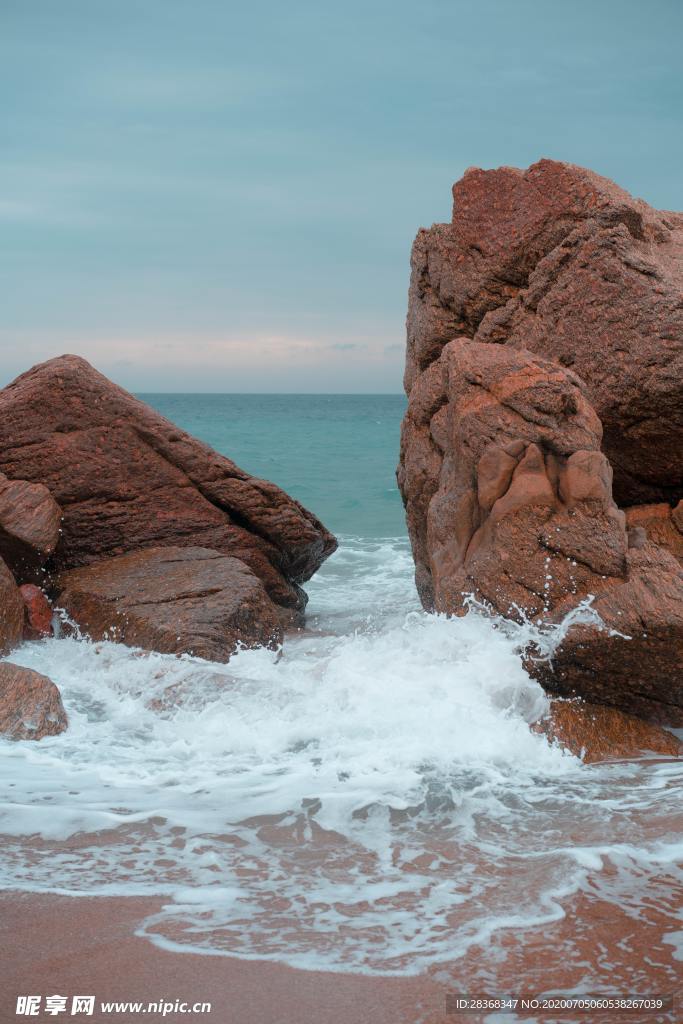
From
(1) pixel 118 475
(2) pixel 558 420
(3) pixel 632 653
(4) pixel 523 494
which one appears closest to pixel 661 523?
(2) pixel 558 420

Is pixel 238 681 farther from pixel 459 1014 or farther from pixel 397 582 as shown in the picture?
pixel 397 582

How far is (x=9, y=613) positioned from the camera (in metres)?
6.74

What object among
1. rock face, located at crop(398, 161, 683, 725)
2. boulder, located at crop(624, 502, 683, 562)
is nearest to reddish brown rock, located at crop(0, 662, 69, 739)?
rock face, located at crop(398, 161, 683, 725)

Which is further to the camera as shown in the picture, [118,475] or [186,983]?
[118,475]

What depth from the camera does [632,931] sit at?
3.21m

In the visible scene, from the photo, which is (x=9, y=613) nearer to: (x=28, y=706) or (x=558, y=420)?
(x=28, y=706)

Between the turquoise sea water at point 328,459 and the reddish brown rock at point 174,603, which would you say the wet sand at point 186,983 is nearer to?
the reddish brown rock at point 174,603

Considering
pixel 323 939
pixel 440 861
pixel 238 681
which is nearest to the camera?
pixel 323 939

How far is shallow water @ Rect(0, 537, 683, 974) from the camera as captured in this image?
3.33 m

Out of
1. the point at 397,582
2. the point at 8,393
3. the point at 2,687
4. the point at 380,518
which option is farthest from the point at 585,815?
the point at 380,518

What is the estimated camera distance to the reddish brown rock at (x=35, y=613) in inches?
278

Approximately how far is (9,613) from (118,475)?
1.68 meters

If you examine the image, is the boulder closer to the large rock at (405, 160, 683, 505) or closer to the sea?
the large rock at (405, 160, 683, 505)

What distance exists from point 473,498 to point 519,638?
986 millimetres
